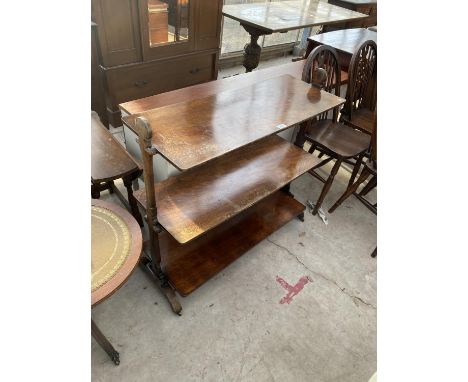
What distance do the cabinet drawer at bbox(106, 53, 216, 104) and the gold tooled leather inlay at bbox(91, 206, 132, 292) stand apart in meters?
1.58

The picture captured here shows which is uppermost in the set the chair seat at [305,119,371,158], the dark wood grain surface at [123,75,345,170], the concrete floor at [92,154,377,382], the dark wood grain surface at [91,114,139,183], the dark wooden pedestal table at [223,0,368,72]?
the dark wooden pedestal table at [223,0,368,72]

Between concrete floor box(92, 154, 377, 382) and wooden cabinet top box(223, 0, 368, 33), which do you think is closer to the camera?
concrete floor box(92, 154, 377, 382)

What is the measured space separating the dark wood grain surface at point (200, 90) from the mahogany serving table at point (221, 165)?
1 centimetres

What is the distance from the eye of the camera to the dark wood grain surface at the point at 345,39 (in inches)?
100

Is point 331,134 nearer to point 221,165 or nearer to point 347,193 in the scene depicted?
point 347,193

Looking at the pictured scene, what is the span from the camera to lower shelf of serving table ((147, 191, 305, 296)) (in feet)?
5.29

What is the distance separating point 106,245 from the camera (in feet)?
3.59

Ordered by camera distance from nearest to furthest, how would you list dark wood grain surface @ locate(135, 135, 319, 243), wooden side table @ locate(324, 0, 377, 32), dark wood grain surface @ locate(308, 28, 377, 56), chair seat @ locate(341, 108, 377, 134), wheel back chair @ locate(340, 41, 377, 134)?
dark wood grain surface @ locate(135, 135, 319, 243) → wheel back chair @ locate(340, 41, 377, 134) → chair seat @ locate(341, 108, 377, 134) → dark wood grain surface @ locate(308, 28, 377, 56) → wooden side table @ locate(324, 0, 377, 32)

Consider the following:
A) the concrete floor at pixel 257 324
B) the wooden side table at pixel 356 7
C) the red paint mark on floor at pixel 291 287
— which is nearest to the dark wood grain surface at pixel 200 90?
the concrete floor at pixel 257 324

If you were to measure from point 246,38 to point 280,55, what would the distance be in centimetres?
71

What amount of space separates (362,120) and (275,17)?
110 cm

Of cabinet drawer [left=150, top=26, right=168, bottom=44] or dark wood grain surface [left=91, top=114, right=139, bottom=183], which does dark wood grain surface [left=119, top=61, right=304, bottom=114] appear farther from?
cabinet drawer [left=150, top=26, right=168, bottom=44]

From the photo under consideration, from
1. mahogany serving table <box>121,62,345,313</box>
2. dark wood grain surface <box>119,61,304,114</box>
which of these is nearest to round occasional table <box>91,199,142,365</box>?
mahogany serving table <box>121,62,345,313</box>
